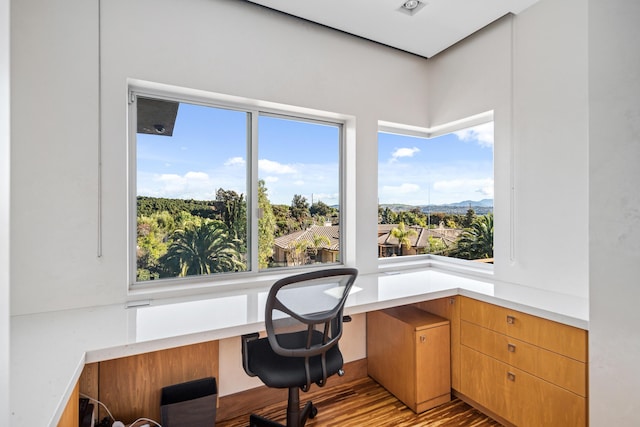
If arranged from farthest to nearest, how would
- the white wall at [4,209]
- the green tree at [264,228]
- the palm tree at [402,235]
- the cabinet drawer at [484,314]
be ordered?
the palm tree at [402,235] → the green tree at [264,228] → the cabinet drawer at [484,314] → the white wall at [4,209]

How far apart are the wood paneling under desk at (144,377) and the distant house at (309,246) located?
32.5 inches

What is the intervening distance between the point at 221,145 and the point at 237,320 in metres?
1.23

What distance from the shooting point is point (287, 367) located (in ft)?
5.23

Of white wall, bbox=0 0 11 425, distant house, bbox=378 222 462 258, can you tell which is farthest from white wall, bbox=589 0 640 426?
white wall, bbox=0 0 11 425

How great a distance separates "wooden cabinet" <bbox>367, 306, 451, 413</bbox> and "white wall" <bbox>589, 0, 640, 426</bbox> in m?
0.83

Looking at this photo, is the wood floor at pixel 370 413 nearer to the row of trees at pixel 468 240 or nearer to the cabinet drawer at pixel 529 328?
the cabinet drawer at pixel 529 328

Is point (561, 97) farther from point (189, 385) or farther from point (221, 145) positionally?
point (189, 385)

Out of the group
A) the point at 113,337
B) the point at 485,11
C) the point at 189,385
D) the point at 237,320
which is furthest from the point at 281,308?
the point at 485,11

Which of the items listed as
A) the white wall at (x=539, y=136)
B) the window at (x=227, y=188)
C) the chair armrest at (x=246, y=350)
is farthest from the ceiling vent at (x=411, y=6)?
the chair armrest at (x=246, y=350)

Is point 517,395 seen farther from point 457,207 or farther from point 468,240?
point 457,207

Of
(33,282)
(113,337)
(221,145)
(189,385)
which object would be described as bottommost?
(189,385)

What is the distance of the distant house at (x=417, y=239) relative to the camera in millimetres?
2928

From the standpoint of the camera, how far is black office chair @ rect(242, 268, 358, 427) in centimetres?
150

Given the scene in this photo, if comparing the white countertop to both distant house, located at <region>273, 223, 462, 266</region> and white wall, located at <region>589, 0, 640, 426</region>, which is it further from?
distant house, located at <region>273, 223, 462, 266</region>
